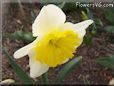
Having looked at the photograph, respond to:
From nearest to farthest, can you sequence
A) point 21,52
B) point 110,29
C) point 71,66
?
point 21,52, point 71,66, point 110,29

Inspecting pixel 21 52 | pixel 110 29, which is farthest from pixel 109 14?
pixel 21 52

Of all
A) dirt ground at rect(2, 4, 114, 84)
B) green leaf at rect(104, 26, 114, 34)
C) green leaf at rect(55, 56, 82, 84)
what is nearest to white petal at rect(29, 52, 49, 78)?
green leaf at rect(55, 56, 82, 84)

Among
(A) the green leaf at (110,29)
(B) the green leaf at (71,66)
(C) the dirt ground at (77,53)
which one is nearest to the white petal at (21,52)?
(B) the green leaf at (71,66)

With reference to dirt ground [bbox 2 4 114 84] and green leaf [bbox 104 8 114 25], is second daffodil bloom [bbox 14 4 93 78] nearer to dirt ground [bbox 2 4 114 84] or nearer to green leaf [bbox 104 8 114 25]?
dirt ground [bbox 2 4 114 84]

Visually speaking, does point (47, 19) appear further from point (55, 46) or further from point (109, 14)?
point (109, 14)

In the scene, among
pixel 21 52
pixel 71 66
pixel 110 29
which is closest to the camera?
pixel 21 52

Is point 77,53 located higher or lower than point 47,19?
lower

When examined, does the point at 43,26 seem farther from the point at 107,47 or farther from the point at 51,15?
the point at 107,47
